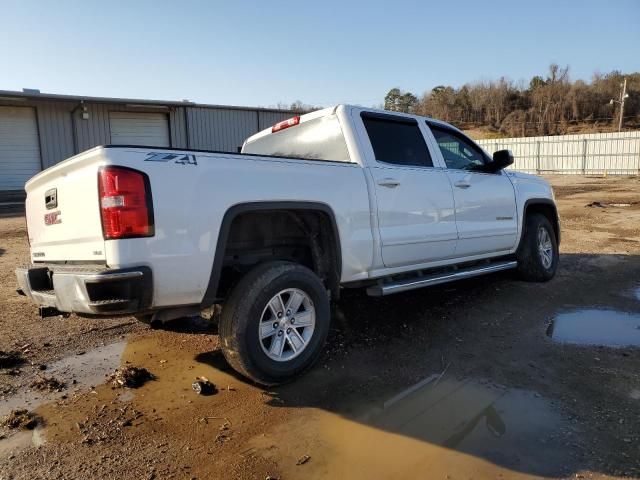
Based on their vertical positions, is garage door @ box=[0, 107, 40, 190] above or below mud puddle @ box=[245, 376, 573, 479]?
above

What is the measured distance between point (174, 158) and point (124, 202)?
41 centimetres

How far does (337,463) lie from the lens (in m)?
2.77

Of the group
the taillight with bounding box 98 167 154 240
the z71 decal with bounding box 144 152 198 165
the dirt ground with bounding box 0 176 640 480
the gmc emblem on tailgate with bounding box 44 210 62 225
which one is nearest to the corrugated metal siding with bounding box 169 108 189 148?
the dirt ground with bounding box 0 176 640 480

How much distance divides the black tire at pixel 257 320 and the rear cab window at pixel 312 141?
1.14 meters

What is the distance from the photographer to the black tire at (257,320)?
3.40 metres

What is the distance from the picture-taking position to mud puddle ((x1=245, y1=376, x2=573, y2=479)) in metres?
2.70

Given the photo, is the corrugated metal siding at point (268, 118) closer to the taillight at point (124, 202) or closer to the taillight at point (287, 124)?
the taillight at point (287, 124)

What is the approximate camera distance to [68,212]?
11.2 feet

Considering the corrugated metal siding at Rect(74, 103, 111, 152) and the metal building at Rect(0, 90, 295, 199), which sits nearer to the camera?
the metal building at Rect(0, 90, 295, 199)

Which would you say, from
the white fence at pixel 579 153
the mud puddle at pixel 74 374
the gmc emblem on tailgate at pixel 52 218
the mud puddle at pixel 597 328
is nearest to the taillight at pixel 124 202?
the gmc emblem on tailgate at pixel 52 218

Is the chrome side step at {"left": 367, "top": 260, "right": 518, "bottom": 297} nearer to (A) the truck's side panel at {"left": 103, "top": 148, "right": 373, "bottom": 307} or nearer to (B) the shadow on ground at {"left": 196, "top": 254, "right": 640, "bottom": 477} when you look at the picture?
(B) the shadow on ground at {"left": 196, "top": 254, "right": 640, "bottom": 477}

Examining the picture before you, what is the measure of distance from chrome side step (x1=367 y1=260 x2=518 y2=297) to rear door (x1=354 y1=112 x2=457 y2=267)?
17 centimetres

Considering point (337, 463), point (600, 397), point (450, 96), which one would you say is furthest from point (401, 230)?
point (450, 96)

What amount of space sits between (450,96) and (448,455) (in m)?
71.6
